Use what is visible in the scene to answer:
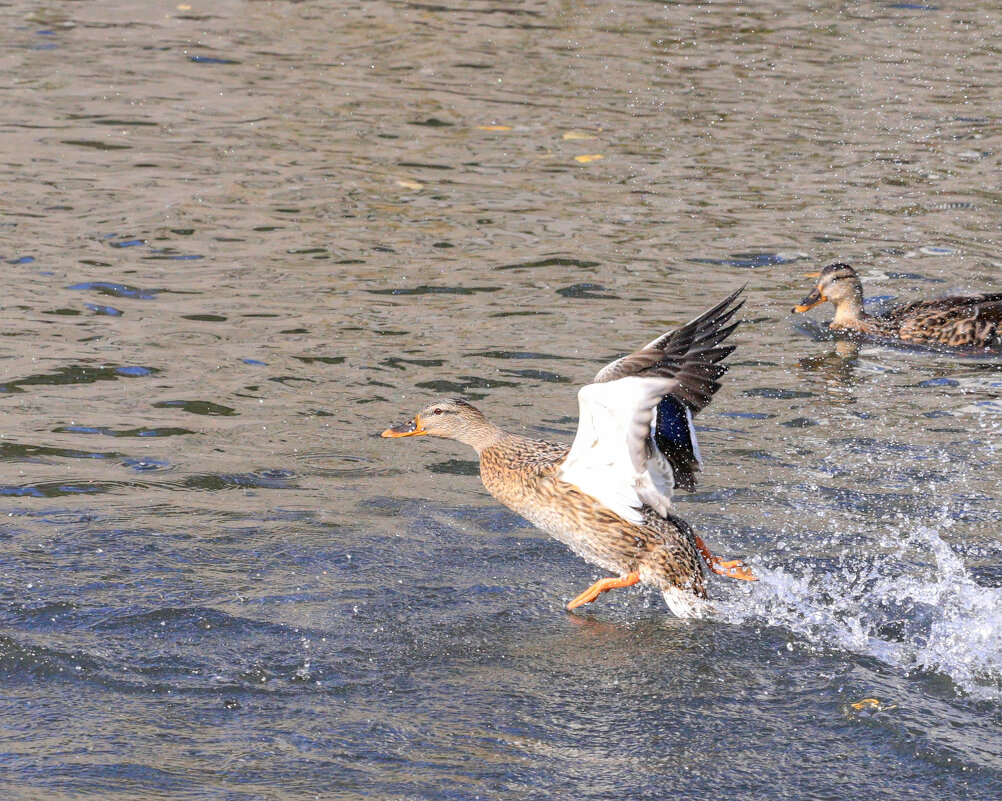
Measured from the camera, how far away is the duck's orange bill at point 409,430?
6.19 meters

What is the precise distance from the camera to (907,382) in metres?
8.04

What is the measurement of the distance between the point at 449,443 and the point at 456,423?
1.16 m

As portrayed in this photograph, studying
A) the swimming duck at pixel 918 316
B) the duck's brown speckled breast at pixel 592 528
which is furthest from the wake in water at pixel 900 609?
the swimming duck at pixel 918 316

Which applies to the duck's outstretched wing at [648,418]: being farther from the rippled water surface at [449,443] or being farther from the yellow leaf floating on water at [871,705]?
the yellow leaf floating on water at [871,705]

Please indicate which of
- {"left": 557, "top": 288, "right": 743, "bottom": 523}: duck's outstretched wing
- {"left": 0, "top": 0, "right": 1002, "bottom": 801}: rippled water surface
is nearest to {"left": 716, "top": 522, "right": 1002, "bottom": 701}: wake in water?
{"left": 0, "top": 0, "right": 1002, "bottom": 801}: rippled water surface

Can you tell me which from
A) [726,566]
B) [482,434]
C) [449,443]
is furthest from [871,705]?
[449,443]

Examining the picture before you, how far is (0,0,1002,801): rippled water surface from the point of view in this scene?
14.6ft

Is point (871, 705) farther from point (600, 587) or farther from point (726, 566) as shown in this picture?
point (600, 587)

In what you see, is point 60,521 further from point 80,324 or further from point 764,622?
point 764,622

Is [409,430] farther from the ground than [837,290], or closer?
closer

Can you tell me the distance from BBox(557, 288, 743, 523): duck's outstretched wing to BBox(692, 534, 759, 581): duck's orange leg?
0.86 feet

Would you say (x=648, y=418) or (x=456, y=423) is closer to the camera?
(x=648, y=418)

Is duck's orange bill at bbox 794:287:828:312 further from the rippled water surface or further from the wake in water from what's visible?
the wake in water

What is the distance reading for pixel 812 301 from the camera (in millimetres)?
8836
